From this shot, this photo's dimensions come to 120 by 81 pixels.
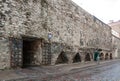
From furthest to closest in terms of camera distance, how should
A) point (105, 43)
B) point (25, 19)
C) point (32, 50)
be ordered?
1. point (105, 43)
2. point (32, 50)
3. point (25, 19)

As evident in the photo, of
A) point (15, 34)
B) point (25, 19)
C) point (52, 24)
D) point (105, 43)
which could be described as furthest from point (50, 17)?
point (105, 43)

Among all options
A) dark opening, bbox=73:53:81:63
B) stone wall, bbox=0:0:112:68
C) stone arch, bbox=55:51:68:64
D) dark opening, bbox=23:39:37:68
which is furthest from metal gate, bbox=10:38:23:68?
dark opening, bbox=73:53:81:63

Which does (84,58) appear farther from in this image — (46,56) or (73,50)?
(46,56)

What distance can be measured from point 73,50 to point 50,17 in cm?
479

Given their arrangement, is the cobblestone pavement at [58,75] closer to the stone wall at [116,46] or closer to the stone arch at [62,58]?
the stone arch at [62,58]

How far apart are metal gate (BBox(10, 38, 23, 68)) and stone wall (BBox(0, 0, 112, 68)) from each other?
14.3 inches

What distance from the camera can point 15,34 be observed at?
10.0 metres

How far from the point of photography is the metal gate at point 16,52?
32.1ft

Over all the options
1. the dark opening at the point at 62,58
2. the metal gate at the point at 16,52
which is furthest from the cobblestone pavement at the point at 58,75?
the dark opening at the point at 62,58

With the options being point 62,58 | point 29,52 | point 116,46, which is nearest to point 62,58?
point 62,58

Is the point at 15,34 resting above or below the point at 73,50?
above

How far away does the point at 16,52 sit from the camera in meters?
10.0

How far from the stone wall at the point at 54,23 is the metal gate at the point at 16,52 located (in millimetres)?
364

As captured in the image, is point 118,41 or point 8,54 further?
point 118,41
